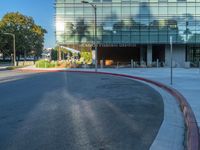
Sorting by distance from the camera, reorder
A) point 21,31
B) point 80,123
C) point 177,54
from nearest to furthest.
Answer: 1. point 80,123
2. point 177,54
3. point 21,31

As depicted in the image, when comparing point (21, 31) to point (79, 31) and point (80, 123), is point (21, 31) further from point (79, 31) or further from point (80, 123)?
point (80, 123)

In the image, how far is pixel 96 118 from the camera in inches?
395

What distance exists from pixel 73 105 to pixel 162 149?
629 cm

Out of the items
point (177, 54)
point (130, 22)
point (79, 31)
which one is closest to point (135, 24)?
point (130, 22)

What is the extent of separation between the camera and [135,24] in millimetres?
61188

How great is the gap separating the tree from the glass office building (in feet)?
87.5

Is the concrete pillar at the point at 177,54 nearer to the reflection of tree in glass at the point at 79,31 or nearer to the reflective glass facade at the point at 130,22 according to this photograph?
the reflective glass facade at the point at 130,22

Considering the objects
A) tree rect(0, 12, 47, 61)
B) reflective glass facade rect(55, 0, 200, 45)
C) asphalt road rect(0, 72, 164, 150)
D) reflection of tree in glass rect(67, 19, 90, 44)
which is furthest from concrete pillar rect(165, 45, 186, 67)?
asphalt road rect(0, 72, 164, 150)

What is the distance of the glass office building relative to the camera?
60.2m

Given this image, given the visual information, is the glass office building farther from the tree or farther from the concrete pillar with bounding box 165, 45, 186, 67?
the tree

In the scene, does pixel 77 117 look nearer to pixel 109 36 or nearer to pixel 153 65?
pixel 153 65

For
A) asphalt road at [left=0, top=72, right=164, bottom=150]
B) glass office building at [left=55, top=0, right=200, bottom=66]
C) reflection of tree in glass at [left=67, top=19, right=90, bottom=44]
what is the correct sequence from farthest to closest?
reflection of tree in glass at [left=67, top=19, right=90, bottom=44]
glass office building at [left=55, top=0, right=200, bottom=66]
asphalt road at [left=0, top=72, right=164, bottom=150]

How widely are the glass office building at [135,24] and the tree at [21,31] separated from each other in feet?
87.5

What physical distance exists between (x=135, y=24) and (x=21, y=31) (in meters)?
36.6
